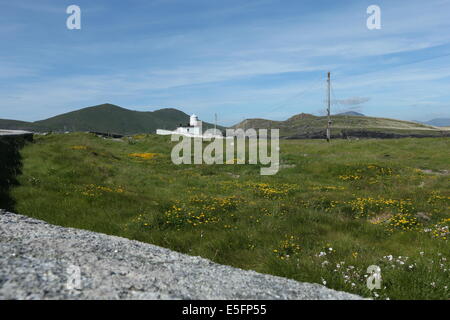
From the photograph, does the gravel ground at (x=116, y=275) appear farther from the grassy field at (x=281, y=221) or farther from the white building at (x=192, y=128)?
the white building at (x=192, y=128)

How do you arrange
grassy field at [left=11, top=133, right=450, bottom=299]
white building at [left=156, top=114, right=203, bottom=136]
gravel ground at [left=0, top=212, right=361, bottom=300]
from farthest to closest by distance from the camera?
white building at [left=156, top=114, right=203, bottom=136] → grassy field at [left=11, top=133, right=450, bottom=299] → gravel ground at [left=0, top=212, right=361, bottom=300]

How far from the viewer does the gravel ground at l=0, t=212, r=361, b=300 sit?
547cm

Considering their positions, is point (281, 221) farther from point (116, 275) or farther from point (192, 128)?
point (192, 128)

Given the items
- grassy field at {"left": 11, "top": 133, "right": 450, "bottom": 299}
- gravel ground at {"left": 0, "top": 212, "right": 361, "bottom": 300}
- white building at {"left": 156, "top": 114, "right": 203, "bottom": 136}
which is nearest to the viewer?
gravel ground at {"left": 0, "top": 212, "right": 361, "bottom": 300}

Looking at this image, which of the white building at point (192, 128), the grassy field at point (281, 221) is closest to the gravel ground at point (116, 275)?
the grassy field at point (281, 221)

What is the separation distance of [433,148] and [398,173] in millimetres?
20606

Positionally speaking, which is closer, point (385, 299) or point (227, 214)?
point (385, 299)

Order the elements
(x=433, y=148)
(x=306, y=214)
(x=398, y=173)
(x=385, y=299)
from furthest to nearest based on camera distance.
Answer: (x=433, y=148), (x=398, y=173), (x=306, y=214), (x=385, y=299)

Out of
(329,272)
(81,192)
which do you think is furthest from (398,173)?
(81,192)

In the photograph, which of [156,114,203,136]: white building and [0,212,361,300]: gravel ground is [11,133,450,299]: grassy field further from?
[156,114,203,136]: white building

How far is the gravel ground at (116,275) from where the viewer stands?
17.9 ft

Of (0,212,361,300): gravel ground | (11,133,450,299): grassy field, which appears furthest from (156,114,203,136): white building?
(0,212,361,300): gravel ground
